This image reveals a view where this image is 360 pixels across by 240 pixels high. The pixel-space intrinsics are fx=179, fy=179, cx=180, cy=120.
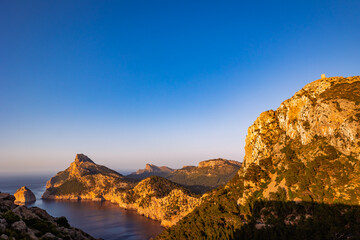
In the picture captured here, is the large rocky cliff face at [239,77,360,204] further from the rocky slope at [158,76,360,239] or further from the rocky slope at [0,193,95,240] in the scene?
the rocky slope at [0,193,95,240]

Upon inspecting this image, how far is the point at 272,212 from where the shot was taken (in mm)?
72875

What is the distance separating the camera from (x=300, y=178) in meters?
75.6

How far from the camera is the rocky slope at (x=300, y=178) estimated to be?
195 feet

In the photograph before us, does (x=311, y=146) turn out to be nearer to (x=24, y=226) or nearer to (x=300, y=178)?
(x=300, y=178)

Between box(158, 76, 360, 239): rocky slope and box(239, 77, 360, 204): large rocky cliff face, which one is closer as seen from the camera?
box(158, 76, 360, 239): rocky slope

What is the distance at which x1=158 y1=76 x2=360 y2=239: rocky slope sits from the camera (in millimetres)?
59500

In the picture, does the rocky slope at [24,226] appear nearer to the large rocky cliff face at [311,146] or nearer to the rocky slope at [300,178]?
the rocky slope at [300,178]

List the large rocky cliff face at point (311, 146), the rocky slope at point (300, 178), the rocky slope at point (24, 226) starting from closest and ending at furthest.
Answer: the rocky slope at point (24, 226)
the rocky slope at point (300, 178)
the large rocky cliff face at point (311, 146)

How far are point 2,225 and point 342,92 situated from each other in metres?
117

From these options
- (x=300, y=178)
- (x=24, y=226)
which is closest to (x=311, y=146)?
(x=300, y=178)

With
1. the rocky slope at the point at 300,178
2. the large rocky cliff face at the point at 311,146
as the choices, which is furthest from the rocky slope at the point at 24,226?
the large rocky cliff face at the point at 311,146

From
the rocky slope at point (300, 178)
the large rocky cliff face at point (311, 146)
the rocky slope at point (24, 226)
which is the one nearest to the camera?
the rocky slope at point (24, 226)

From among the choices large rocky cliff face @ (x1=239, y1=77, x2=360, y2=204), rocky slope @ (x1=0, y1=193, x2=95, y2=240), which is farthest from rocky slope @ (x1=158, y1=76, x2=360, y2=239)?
rocky slope @ (x1=0, y1=193, x2=95, y2=240)

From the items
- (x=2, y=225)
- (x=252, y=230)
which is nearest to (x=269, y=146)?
(x=252, y=230)
